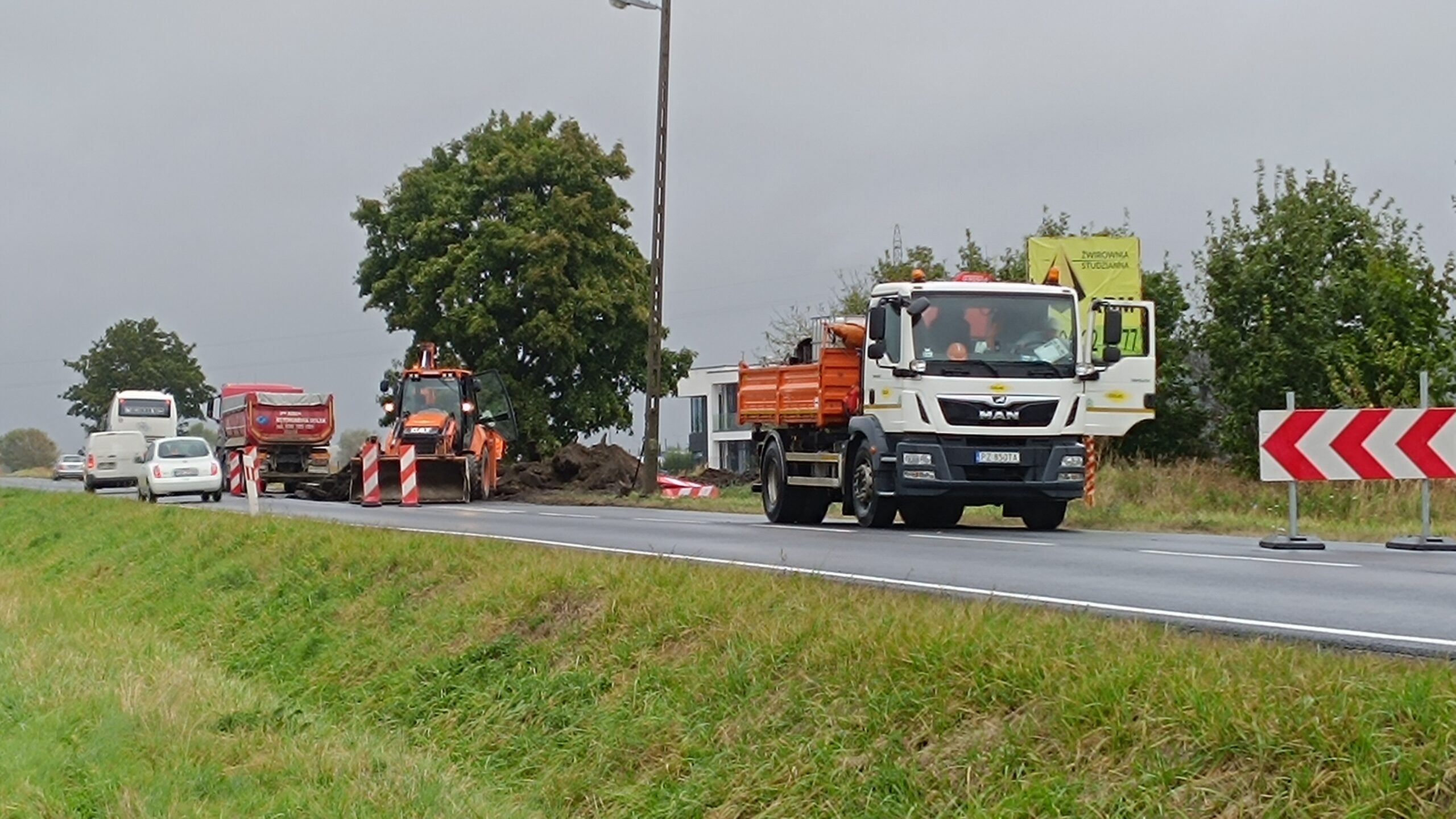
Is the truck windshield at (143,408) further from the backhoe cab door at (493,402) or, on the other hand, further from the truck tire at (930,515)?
the truck tire at (930,515)

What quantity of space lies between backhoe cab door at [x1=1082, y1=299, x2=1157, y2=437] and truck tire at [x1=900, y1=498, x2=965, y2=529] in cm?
204

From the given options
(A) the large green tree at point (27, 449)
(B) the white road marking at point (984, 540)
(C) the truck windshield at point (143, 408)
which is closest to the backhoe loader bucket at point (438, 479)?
(B) the white road marking at point (984, 540)

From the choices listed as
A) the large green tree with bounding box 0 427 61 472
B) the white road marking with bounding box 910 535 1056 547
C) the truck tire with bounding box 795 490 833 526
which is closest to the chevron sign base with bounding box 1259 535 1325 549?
the white road marking with bounding box 910 535 1056 547

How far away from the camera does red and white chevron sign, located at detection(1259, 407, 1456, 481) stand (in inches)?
648

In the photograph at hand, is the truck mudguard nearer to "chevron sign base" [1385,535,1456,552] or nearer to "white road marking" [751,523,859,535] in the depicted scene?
"white road marking" [751,523,859,535]

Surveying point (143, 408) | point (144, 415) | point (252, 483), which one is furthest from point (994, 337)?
point (143, 408)

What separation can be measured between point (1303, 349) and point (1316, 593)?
74.2 feet

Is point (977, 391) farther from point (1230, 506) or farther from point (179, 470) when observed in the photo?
point (179, 470)

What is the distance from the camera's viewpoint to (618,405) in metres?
51.6

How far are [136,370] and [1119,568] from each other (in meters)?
108

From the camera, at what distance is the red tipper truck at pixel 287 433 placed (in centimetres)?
4769

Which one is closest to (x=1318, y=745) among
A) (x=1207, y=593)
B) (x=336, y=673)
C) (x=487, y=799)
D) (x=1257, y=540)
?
(x=487, y=799)

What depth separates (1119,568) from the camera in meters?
13.5

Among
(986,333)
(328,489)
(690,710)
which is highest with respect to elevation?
(986,333)
